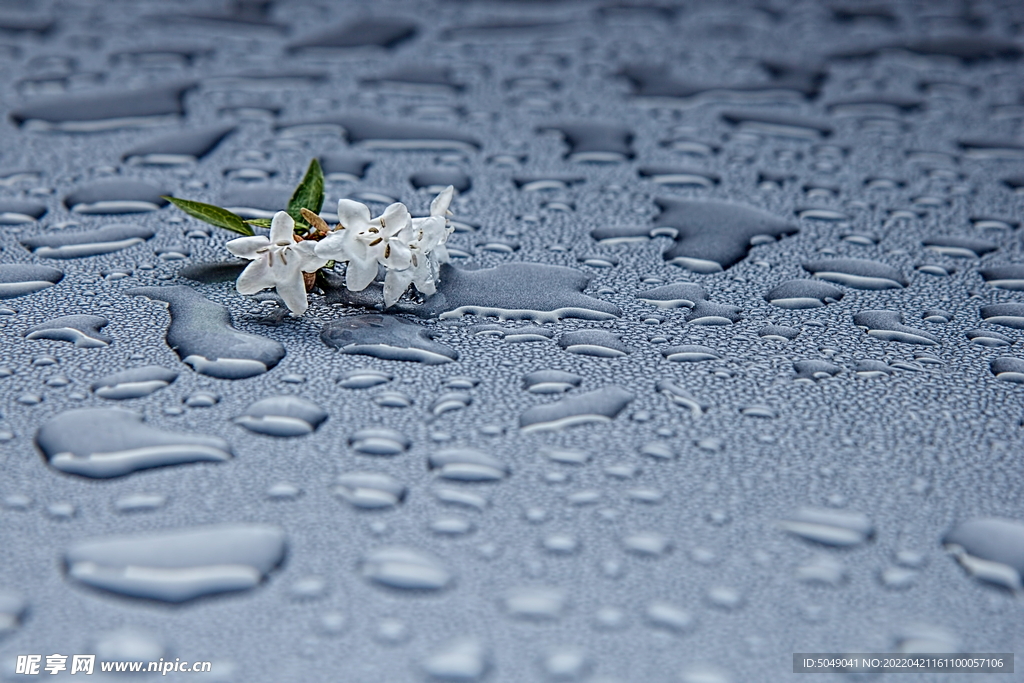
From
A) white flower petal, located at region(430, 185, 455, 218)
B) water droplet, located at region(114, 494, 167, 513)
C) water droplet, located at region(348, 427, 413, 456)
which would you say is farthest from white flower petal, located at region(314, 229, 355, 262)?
water droplet, located at region(114, 494, 167, 513)

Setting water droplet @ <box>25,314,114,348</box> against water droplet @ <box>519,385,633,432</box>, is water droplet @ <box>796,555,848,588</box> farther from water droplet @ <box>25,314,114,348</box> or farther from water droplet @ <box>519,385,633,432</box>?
water droplet @ <box>25,314,114,348</box>

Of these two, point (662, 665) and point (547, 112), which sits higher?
point (547, 112)

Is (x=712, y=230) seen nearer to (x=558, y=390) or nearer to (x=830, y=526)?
(x=558, y=390)

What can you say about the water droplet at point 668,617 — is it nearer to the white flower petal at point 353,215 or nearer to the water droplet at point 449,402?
the water droplet at point 449,402

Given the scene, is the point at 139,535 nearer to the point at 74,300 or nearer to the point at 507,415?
the point at 507,415

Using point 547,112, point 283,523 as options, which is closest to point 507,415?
point 283,523

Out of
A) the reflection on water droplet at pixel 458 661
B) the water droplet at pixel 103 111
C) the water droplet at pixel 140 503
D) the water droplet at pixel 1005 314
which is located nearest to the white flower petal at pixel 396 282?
the water droplet at pixel 140 503

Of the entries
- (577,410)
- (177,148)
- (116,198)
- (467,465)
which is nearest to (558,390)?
(577,410)
